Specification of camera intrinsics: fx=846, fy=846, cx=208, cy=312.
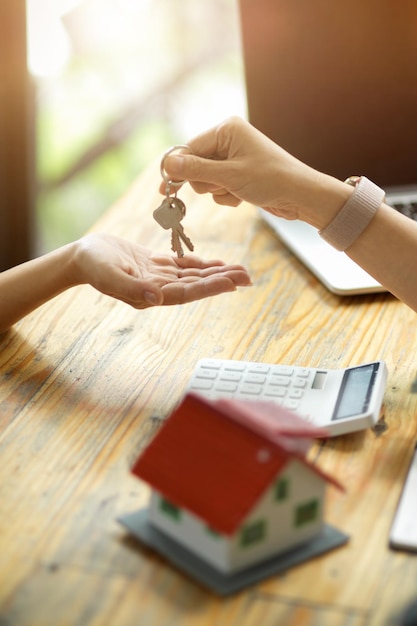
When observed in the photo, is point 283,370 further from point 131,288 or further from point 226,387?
point 131,288

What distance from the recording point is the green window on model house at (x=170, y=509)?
0.74 m

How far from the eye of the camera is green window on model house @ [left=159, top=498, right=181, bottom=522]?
2.43ft

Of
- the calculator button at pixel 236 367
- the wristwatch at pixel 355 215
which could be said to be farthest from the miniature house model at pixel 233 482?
the wristwatch at pixel 355 215

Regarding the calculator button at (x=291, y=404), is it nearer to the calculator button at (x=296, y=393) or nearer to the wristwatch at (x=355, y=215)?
the calculator button at (x=296, y=393)

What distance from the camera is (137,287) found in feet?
3.49

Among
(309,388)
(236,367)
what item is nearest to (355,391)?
(309,388)

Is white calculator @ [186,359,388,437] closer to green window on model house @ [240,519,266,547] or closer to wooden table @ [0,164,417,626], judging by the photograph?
wooden table @ [0,164,417,626]

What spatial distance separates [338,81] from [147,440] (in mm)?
922

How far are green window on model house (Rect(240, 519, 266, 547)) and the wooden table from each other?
39mm

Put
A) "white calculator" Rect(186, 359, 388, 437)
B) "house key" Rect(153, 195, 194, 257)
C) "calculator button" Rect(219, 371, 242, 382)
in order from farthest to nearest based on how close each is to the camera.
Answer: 1. "house key" Rect(153, 195, 194, 257)
2. "calculator button" Rect(219, 371, 242, 382)
3. "white calculator" Rect(186, 359, 388, 437)

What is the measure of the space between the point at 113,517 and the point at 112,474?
0.08m

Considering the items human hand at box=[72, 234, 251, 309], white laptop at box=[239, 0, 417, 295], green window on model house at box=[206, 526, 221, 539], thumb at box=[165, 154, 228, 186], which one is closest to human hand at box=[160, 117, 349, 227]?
thumb at box=[165, 154, 228, 186]

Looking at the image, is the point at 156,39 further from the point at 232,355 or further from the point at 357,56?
the point at 232,355

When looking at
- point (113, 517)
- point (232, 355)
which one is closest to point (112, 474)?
point (113, 517)
